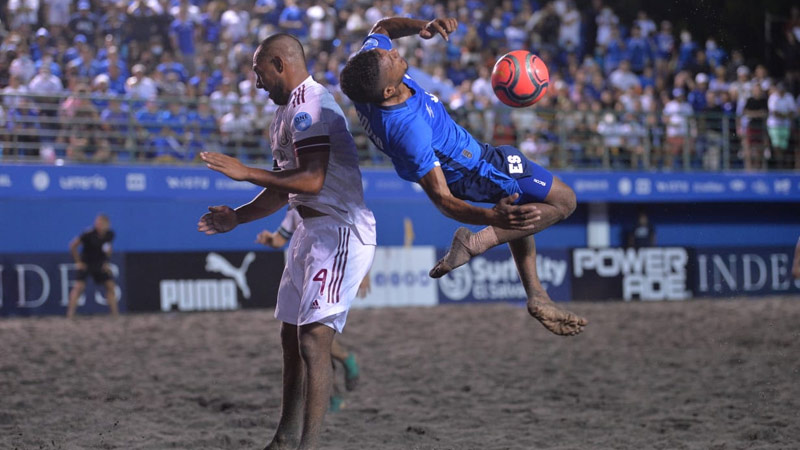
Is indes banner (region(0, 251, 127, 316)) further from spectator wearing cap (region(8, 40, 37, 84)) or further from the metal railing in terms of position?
spectator wearing cap (region(8, 40, 37, 84))

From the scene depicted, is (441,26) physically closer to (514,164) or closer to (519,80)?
(519,80)

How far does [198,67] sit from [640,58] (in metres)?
10.1

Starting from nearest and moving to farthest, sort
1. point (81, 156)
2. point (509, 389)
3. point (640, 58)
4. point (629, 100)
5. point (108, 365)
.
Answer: point (509, 389), point (108, 365), point (81, 156), point (629, 100), point (640, 58)

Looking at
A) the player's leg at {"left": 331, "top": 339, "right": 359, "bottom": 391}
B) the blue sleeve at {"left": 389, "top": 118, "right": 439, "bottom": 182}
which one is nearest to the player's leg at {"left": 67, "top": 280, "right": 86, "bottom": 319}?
the player's leg at {"left": 331, "top": 339, "right": 359, "bottom": 391}

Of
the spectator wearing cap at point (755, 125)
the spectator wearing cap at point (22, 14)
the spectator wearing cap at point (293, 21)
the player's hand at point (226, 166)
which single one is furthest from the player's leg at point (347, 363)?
the spectator wearing cap at point (755, 125)

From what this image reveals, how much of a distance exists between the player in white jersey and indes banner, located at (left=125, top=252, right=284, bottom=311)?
36.3ft

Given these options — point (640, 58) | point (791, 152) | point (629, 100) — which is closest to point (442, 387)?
point (629, 100)

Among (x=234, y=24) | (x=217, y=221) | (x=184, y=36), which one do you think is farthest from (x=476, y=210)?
(x=234, y=24)

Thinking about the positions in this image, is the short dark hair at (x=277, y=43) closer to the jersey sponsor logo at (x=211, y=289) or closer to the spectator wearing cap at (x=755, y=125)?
the jersey sponsor logo at (x=211, y=289)

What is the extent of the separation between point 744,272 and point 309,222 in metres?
16.4

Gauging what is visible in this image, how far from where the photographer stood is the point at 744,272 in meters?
19.2

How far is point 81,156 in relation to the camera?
15.6 m

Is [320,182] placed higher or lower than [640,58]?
lower

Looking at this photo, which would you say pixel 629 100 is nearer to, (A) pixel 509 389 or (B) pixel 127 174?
(B) pixel 127 174
